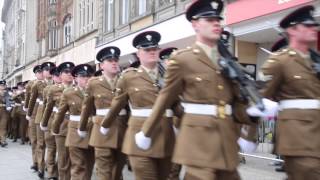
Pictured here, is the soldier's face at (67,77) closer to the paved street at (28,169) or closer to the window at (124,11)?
the paved street at (28,169)

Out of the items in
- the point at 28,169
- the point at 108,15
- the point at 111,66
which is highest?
the point at 108,15

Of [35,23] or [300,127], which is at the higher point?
[35,23]

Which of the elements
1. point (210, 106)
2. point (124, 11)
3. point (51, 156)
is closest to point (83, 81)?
point (51, 156)

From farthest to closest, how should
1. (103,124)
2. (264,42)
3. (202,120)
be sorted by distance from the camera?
(264,42) < (103,124) < (202,120)

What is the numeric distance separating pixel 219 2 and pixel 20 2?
60.0 metres

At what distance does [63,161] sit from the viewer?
26.0 ft

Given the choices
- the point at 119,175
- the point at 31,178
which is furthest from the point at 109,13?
the point at 119,175

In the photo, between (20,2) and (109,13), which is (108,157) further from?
(20,2)

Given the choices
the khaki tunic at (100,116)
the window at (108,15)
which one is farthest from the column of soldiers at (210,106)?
the window at (108,15)

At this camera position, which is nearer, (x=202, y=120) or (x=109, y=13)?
(x=202, y=120)

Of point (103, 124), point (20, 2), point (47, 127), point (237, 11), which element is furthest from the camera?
point (20, 2)

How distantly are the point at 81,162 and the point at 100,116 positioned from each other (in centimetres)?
79

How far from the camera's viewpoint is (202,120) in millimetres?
4152

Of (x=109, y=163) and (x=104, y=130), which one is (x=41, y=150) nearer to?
(x=109, y=163)
